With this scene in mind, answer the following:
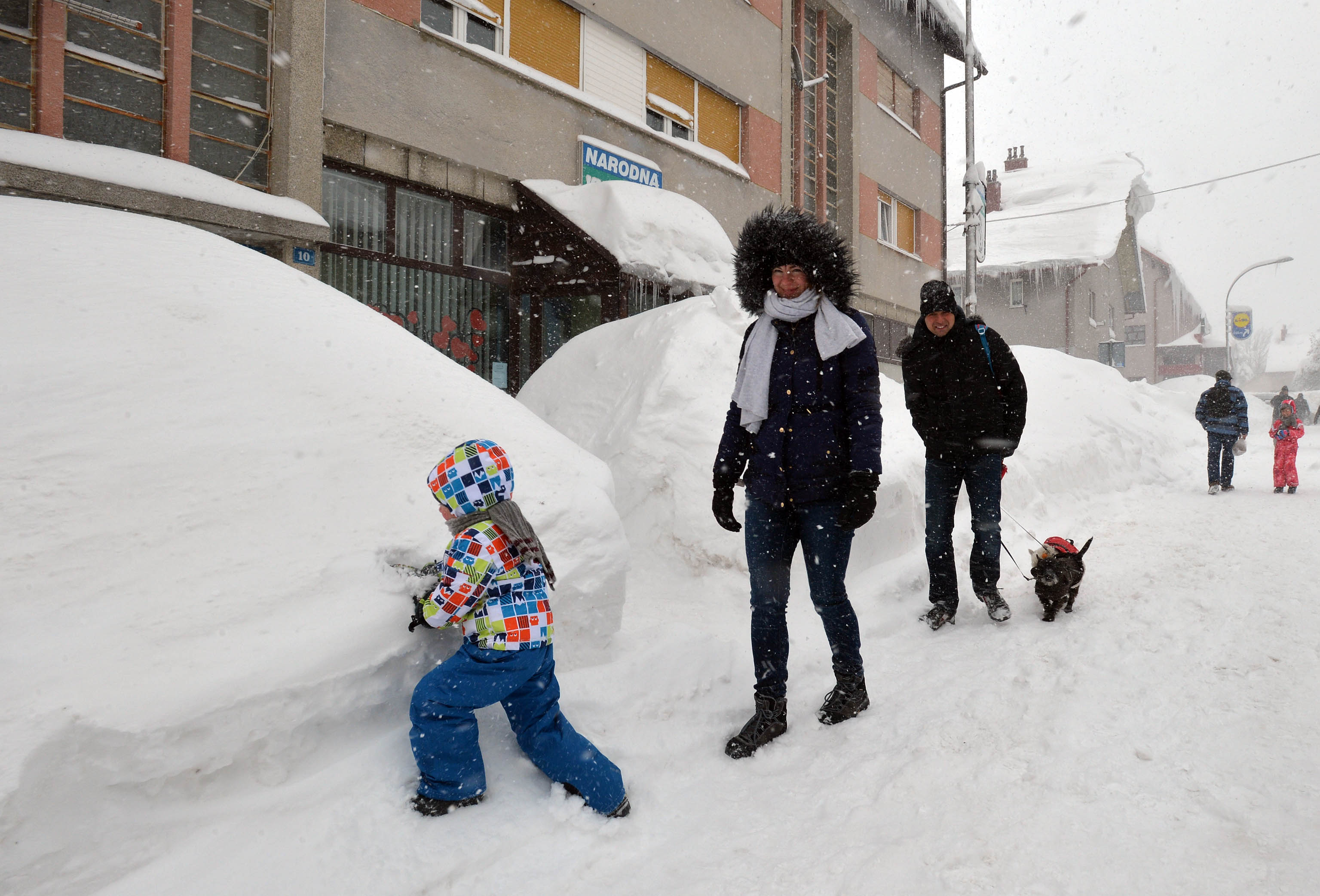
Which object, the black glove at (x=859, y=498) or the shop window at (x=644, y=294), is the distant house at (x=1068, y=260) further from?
the black glove at (x=859, y=498)

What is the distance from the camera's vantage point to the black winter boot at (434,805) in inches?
76.9

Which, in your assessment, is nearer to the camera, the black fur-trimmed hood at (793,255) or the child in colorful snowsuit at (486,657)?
the child in colorful snowsuit at (486,657)

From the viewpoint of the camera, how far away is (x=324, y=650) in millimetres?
1937

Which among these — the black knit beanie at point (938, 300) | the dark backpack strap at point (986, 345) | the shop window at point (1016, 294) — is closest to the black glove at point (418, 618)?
the black knit beanie at point (938, 300)

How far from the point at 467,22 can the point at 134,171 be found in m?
3.84

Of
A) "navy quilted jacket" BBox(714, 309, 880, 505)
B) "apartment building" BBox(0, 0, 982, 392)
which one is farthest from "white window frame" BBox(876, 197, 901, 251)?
"navy quilted jacket" BBox(714, 309, 880, 505)

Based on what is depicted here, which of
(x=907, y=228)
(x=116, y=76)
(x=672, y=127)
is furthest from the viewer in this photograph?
(x=907, y=228)

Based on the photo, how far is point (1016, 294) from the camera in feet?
92.3

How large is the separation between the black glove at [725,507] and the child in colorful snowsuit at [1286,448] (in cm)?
822

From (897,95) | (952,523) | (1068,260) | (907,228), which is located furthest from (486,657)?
(1068,260)

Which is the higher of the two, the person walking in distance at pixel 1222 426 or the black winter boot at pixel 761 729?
the person walking in distance at pixel 1222 426

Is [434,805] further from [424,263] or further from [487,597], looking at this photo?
[424,263]


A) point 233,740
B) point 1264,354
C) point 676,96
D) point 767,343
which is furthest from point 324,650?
point 1264,354

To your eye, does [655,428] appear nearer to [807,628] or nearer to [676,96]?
[807,628]
